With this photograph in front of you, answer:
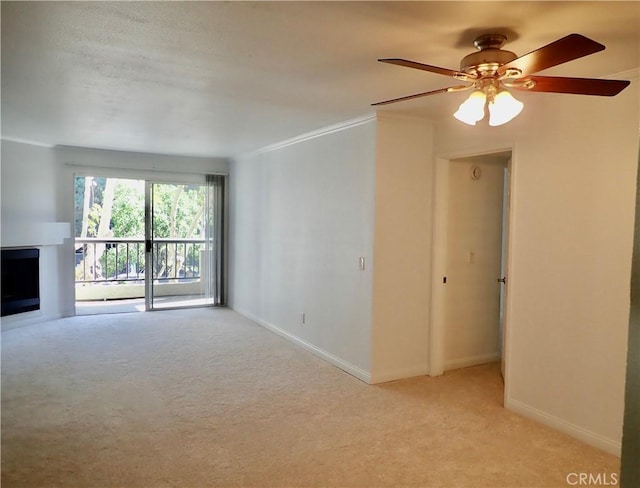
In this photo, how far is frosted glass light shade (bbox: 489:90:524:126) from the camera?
6.93 ft

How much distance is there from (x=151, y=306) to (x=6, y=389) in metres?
3.27

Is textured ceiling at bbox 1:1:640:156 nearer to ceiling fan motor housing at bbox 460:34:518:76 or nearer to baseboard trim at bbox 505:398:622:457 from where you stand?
ceiling fan motor housing at bbox 460:34:518:76

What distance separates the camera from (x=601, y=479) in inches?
105

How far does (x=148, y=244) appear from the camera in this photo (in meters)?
6.94

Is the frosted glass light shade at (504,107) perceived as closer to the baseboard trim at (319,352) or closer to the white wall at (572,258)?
the white wall at (572,258)

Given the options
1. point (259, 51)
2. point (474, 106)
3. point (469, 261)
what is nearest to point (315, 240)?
point (469, 261)

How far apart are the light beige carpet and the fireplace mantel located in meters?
1.52

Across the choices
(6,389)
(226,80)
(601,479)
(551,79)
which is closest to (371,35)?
(551,79)

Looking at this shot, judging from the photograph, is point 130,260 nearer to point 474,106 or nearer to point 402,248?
point 402,248

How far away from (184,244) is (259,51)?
602 cm

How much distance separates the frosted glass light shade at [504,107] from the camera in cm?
211

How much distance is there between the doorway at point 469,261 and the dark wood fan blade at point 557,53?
2.25 meters

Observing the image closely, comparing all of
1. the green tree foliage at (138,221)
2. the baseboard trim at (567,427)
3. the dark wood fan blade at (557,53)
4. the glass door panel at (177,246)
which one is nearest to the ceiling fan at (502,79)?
the dark wood fan blade at (557,53)

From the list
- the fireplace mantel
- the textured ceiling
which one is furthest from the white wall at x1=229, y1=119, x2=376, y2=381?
the fireplace mantel
